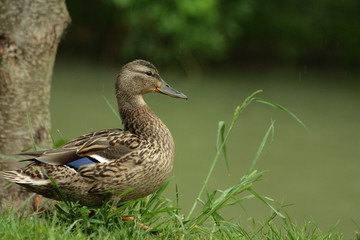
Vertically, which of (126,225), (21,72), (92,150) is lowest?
(126,225)

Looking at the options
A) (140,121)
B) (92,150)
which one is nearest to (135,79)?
(140,121)

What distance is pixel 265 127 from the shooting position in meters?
12.1

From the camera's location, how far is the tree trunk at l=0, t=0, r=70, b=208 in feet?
15.3

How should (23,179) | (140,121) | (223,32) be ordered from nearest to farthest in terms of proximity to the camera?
(23,179) < (140,121) < (223,32)

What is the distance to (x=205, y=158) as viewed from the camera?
1032 centimetres

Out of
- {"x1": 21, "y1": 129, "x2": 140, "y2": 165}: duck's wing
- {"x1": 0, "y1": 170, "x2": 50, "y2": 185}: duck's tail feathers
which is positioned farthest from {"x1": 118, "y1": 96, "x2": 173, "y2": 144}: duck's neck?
{"x1": 0, "y1": 170, "x2": 50, "y2": 185}: duck's tail feathers

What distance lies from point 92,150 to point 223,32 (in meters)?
14.9

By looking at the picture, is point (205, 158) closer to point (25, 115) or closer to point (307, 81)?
point (25, 115)

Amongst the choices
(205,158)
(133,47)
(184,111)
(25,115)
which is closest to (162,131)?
(25,115)

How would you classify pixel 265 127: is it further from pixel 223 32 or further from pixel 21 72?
pixel 21 72

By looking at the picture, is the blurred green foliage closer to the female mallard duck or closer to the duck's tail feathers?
the female mallard duck

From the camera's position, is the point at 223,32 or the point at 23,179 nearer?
the point at 23,179

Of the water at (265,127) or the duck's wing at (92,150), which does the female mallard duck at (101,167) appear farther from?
the water at (265,127)

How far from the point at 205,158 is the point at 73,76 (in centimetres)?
662
